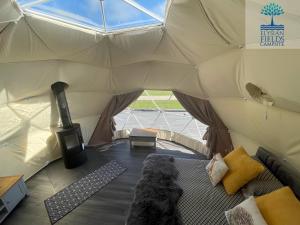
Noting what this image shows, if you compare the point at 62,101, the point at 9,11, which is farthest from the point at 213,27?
the point at 62,101

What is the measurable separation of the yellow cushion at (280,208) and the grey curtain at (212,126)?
223 centimetres

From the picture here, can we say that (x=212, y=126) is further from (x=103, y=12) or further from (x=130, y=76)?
(x=103, y=12)

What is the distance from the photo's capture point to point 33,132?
423cm

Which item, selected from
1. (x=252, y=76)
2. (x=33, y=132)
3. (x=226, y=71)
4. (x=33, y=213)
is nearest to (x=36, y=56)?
(x=33, y=132)

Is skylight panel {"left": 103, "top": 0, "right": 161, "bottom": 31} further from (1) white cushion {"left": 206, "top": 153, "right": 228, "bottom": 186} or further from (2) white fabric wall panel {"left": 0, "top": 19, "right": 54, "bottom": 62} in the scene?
(1) white cushion {"left": 206, "top": 153, "right": 228, "bottom": 186}

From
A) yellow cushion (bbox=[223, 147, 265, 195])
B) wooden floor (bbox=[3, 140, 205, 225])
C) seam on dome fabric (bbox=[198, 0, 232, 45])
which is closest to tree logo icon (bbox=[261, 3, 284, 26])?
seam on dome fabric (bbox=[198, 0, 232, 45])

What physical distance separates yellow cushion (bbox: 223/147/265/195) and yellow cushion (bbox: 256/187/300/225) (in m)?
0.42

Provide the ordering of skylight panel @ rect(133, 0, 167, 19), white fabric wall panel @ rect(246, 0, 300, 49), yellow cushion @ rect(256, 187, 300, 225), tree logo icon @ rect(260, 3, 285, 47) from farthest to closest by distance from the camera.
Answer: skylight panel @ rect(133, 0, 167, 19), yellow cushion @ rect(256, 187, 300, 225), tree logo icon @ rect(260, 3, 285, 47), white fabric wall panel @ rect(246, 0, 300, 49)

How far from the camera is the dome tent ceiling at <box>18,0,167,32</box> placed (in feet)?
9.00

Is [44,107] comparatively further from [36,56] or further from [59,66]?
[36,56]

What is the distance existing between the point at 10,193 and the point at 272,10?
424cm

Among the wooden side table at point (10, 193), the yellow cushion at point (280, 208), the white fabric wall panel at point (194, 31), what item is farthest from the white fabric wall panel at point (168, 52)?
the wooden side table at point (10, 193)

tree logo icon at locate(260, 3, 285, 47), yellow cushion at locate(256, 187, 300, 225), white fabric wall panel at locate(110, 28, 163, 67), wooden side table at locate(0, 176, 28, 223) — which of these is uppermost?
white fabric wall panel at locate(110, 28, 163, 67)

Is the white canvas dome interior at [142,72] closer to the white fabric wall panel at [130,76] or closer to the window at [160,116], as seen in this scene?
the white fabric wall panel at [130,76]
